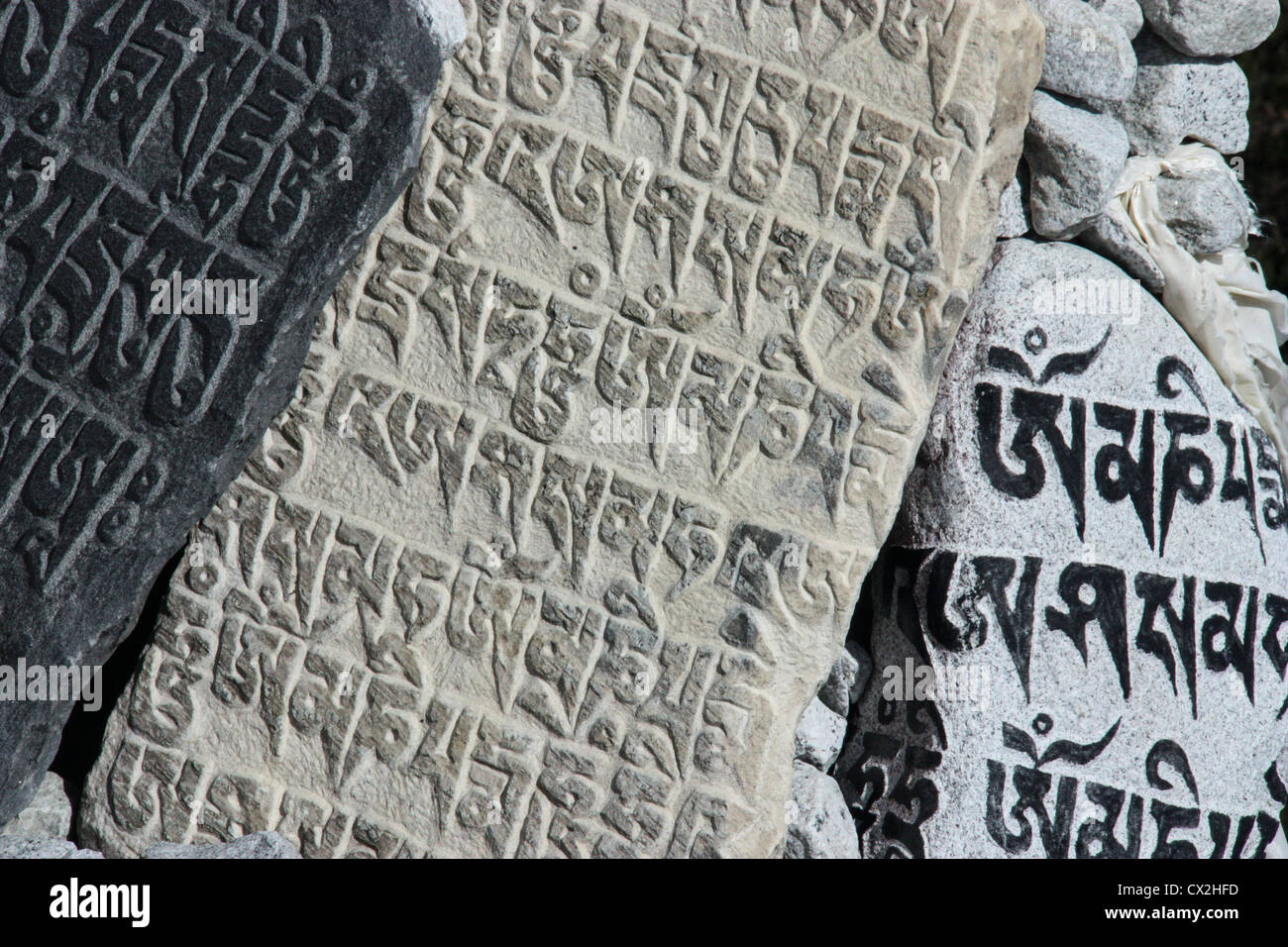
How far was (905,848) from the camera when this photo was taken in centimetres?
280

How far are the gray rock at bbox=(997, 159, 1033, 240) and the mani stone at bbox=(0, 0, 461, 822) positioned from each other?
141cm

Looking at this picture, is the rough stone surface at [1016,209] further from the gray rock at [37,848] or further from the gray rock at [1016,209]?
the gray rock at [37,848]

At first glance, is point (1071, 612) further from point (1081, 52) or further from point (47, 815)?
point (47, 815)

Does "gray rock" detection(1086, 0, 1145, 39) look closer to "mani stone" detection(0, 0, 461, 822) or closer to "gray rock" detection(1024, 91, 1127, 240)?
"gray rock" detection(1024, 91, 1127, 240)

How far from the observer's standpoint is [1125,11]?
3.23m

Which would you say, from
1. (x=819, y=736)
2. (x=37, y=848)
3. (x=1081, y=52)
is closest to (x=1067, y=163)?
(x=1081, y=52)

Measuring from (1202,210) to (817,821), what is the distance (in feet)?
6.16

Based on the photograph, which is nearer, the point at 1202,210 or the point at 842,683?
the point at 842,683

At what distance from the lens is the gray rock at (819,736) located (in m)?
2.91

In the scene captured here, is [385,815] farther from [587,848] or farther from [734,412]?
[734,412]

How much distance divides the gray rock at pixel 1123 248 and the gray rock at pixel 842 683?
124 centimetres

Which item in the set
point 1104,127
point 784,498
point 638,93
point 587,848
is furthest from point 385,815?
point 1104,127

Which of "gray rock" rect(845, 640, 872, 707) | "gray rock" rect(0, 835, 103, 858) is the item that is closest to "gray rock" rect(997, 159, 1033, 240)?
"gray rock" rect(845, 640, 872, 707)

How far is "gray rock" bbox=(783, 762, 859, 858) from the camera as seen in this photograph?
2.79m
